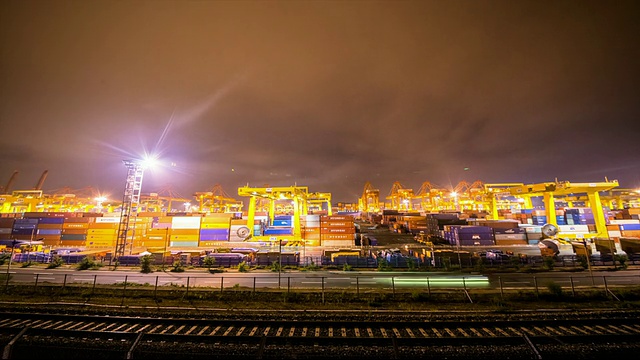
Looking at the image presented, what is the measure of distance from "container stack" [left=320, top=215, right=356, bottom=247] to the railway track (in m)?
27.9

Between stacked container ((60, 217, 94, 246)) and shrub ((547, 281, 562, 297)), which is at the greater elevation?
stacked container ((60, 217, 94, 246))

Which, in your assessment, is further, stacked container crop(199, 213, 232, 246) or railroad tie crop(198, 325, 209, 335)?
stacked container crop(199, 213, 232, 246)

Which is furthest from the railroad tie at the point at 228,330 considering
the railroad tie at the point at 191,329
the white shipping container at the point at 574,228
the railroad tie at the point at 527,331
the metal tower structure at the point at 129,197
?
the white shipping container at the point at 574,228

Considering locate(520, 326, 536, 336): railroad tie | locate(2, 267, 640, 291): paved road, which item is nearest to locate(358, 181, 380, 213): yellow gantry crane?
locate(2, 267, 640, 291): paved road

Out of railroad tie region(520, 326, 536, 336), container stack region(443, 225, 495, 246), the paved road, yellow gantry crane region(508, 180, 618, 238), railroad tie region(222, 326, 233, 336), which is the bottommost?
the paved road

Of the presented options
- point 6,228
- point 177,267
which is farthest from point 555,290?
point 6,228

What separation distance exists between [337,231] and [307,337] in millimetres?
30069

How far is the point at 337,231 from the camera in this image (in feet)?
126

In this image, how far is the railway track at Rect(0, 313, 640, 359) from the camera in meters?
7.64

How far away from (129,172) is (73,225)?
82.2 ft

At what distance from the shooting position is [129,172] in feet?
108

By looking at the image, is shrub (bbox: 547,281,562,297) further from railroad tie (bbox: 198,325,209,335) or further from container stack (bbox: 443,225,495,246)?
container stack (bbox: 443,225,495,246)

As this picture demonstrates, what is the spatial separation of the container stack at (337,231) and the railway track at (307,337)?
91.5ft

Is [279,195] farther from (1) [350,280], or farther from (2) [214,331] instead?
(2) [214,331]
